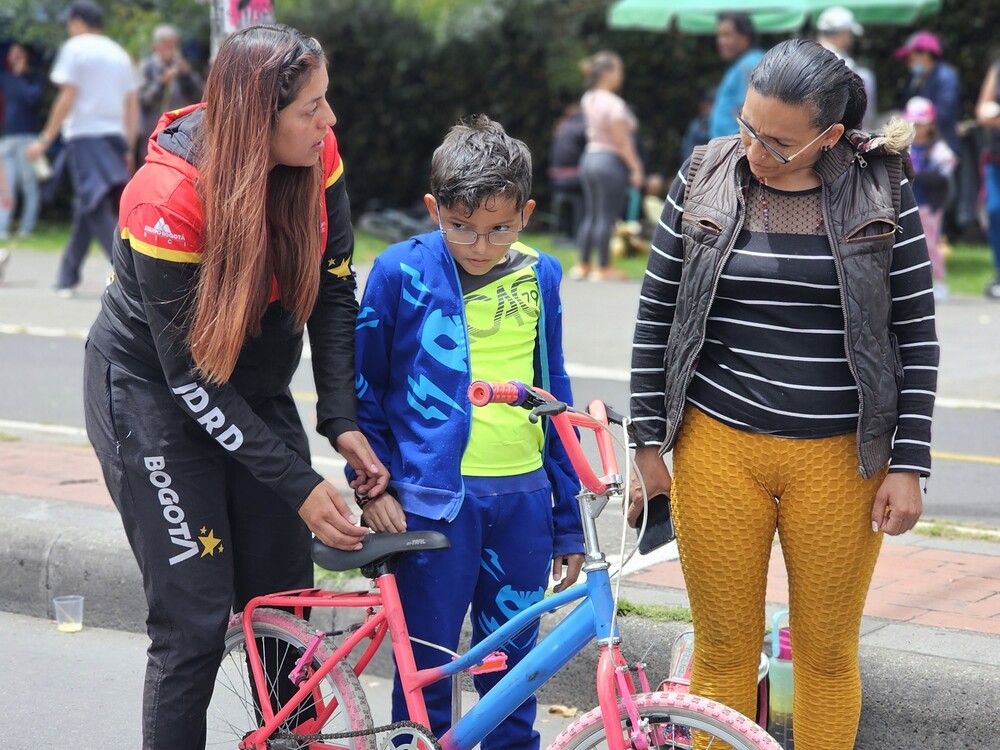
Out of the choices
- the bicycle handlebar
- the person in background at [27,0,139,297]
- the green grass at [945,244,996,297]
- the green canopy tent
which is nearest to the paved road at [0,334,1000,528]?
the person in background at [27,0,139,297]

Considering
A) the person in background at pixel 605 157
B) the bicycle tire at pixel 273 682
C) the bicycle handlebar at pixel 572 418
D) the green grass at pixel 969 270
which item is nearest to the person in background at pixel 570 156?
the person in background at pixel 605 157

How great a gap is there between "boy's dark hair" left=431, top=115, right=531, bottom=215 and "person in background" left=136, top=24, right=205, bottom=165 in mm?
8726

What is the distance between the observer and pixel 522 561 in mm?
3184

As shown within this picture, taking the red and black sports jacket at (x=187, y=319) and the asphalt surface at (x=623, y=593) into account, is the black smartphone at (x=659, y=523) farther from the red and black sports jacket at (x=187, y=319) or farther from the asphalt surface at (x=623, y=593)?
the asphalt surface at (x=623, y=593)

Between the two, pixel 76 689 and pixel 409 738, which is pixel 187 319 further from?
pixel 76 689

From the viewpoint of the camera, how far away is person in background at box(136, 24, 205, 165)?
11.6 m

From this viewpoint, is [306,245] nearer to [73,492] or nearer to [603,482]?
[603,482]

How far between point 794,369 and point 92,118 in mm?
9583

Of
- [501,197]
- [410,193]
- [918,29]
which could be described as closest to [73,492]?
[501,197]

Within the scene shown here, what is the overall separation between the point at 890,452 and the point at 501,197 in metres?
0.98

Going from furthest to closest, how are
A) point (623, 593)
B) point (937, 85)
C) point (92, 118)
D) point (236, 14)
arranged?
point (937, 85) → point (92, 118) → point (236, 14) → point (623, 593)

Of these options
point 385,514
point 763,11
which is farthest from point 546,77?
point 385,514

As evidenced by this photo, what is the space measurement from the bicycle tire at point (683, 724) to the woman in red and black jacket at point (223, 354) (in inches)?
26.2

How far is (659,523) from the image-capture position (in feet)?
10.5
